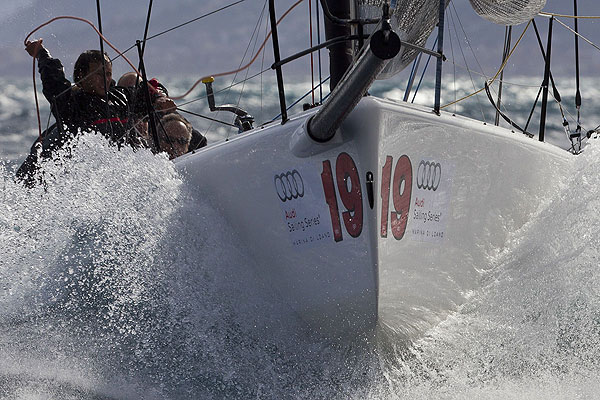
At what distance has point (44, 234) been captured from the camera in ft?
11.0

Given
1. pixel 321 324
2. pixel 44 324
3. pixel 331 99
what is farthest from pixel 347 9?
pixel 44 324

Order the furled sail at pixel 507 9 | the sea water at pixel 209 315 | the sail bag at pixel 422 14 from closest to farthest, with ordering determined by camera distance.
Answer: the sea water at pixel 209 315
the sail bag at pixel 422 14
the furled sail at pixel 507 9

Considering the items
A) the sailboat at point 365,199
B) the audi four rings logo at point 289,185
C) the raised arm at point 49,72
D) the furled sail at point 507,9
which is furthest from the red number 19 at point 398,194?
the raised arm at point 49,72

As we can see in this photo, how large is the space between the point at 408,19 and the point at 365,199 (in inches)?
41.9

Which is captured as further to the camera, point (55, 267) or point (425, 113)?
point (55, 267)

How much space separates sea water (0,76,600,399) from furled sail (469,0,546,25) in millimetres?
625

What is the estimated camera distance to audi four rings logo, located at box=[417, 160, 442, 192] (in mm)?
2672

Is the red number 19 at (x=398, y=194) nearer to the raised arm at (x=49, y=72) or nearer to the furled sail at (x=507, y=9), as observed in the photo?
the furled sail at (x=507, y=9)

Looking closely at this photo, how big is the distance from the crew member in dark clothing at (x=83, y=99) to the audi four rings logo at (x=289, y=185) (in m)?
1.32

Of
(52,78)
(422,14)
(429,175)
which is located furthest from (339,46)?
(52,78)

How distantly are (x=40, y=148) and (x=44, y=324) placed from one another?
133cm

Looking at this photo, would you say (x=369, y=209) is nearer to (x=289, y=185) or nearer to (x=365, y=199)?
(x=365, y=199)

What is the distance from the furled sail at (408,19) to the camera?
3164mm

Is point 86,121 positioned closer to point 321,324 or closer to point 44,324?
point 44,324
